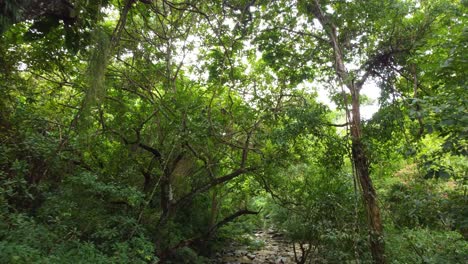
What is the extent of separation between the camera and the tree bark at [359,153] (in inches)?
184

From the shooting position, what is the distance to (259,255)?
906 cm

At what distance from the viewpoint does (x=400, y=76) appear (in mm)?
5605

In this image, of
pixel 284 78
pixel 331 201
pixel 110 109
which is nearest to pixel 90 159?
pixel 110 109

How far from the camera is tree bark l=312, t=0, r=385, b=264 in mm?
4680

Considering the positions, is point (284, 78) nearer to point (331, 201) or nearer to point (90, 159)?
point (331, 201)

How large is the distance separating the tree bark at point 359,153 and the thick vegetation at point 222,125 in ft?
0.09

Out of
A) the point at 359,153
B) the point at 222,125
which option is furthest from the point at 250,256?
the point at 359,153

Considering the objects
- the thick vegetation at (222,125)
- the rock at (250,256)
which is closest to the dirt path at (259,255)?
the rock at (250,256)

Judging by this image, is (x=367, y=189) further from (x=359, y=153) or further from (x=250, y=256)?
(x=250, y=256)

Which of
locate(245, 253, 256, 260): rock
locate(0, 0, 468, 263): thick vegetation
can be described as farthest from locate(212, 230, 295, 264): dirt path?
locate(0, 0, 468, 263): thick vegetation

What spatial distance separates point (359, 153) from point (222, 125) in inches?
98.2

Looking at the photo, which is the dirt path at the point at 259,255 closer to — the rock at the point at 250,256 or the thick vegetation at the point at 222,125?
the rock at the point at 250,256

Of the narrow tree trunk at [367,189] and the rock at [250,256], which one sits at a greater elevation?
the narrow tree trunk at [367,189]

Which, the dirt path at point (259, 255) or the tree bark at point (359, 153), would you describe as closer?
the tree bark at point (359, 153)
